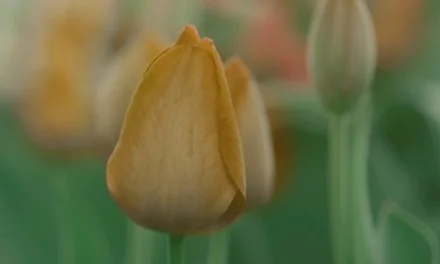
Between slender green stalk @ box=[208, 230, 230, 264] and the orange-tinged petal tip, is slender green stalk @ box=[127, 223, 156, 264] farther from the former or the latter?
the orange-tinged petal tip

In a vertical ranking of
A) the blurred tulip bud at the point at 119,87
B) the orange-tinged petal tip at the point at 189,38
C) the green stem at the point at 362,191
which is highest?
the orange-tinged petal tip at the point at 189,38

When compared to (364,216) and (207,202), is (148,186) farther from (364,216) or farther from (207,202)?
(364,216)

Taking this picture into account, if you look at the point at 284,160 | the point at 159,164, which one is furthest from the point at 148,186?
the point at 284,160

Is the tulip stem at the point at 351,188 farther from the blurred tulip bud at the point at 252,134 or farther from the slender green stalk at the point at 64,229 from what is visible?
the slender green stalk at the point at 64,229

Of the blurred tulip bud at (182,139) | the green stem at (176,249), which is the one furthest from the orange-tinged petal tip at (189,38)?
the green stem at (176,249)

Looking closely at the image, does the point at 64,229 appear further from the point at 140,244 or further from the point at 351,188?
the point at 351,188

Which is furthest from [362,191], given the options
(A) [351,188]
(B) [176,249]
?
(B) [176,249]
